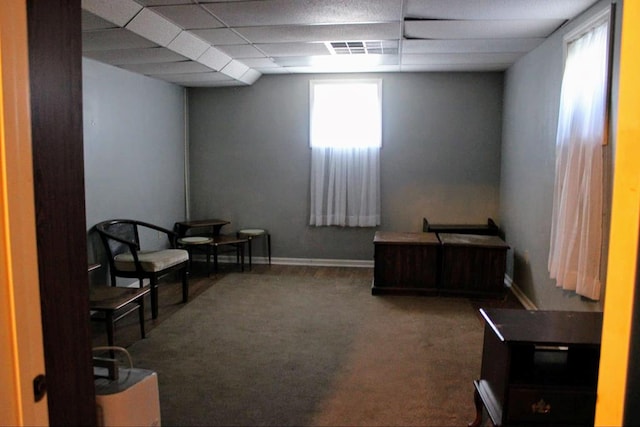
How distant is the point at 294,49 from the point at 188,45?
3.22 feet

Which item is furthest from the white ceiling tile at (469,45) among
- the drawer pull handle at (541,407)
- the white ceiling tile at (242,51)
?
the drawer pull handle at (541,407)

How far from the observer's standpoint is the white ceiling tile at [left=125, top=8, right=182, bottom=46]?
129 inches

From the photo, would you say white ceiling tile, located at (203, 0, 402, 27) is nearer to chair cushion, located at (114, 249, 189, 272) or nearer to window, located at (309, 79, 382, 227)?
chair cushion, located at (114, 249, 189, 272)

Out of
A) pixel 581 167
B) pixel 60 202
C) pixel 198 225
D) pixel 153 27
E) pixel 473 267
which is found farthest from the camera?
pixel 198 225

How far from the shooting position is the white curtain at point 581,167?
2.79 metres

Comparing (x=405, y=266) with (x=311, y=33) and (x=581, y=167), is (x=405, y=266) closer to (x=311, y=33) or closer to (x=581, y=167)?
(x=581, y=167)

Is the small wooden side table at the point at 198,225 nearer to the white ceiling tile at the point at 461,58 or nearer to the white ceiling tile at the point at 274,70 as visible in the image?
the white ceiling tile at the point at 274,70

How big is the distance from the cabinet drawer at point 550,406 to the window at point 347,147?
401 cm

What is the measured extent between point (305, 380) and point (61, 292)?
6.67ft

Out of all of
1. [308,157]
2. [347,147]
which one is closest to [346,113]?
[347,147]

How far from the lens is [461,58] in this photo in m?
4.77

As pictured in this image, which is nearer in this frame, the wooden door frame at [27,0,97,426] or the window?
the wooden door frame at [27,0,97,426]

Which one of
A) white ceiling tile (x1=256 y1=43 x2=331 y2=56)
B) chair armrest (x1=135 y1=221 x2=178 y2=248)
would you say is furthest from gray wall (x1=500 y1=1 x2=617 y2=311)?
chair armrest (x1=135 y1=221 x2=178 y2=248)

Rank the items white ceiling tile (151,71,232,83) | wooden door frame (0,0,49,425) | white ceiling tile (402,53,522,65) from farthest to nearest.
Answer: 1. white ceiling tile (151,71,232,83)
2. white ceiling tile (402,53,522,65)
3. wooden door frame (0,0,49,425)
